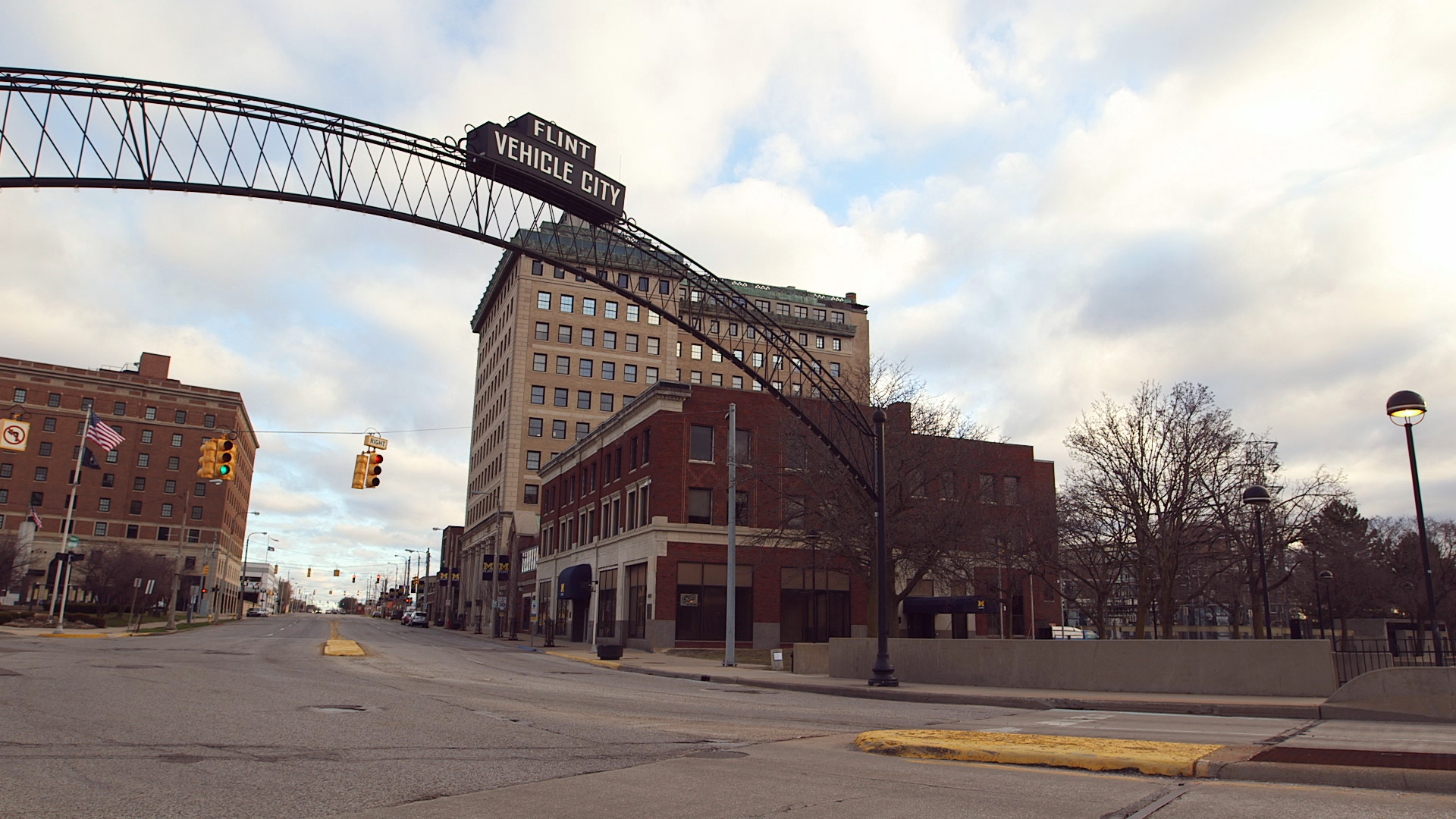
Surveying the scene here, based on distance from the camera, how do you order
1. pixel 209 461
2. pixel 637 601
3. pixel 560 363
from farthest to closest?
pixel 560 363, pixel 637 601, pixel 209 461

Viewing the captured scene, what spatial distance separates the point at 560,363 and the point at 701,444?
43219mm

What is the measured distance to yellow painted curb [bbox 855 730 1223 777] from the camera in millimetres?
9188

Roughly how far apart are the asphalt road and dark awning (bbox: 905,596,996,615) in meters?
24.7

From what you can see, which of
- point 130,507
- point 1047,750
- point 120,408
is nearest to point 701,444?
point 1047,750

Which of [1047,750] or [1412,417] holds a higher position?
[1412,417]

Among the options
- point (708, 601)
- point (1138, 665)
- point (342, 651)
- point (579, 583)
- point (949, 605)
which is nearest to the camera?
point (1138, 665)

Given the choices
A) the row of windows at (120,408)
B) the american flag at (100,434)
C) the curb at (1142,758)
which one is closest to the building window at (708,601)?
the american flag at (100,434)

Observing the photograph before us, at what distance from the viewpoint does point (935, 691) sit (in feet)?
66.8

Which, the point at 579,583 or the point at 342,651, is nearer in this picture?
the point at 342,651

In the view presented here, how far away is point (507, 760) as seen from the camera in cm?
959

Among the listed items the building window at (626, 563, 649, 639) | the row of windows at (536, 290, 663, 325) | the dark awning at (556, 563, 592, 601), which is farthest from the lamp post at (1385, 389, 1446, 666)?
the row of windows at (536, 290, 663, 325)

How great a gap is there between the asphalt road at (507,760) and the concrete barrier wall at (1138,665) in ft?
10.1

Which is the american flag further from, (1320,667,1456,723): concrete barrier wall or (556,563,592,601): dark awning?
(1320,667,1456,723): concrete barrier wall

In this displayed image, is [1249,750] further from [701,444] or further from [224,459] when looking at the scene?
[701,444]
